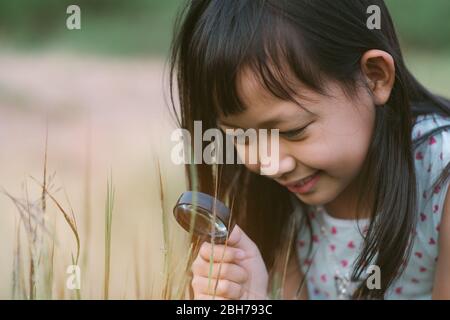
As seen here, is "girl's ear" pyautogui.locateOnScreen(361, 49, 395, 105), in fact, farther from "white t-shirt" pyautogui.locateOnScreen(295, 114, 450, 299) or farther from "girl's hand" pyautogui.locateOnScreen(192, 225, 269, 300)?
"girl's hand" pyautogui.locateOnScreen(192, 225, 269, 300)

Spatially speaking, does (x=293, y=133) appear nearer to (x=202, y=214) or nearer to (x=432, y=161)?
(x=202, y=214)

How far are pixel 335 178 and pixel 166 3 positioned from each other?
174 centimetres

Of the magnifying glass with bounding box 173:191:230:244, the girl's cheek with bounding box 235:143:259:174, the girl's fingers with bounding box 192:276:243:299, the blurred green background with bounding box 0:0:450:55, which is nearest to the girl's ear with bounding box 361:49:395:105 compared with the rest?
the girl's cheek with bounding box 235:143:259:174

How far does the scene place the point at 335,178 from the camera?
6.39ft

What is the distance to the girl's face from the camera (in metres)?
1.78

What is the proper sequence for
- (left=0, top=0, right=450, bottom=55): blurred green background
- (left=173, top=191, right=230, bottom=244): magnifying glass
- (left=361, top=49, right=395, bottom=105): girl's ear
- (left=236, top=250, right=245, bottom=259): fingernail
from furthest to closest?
(left=0, top=0, right=450, bottom=55): blurred green background
(left=236, top=250, right=245, bottom=259): fingernail
(left=361, top=49, right=395, bottom=105): girl's ear
(left=173, top=191, right=230, bottom=244): magnifying glass

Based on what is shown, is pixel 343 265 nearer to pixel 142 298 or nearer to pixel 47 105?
pixel 142 298

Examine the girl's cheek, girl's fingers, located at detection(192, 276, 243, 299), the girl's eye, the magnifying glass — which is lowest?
girl's fingers, located at detection(192, 276, 243, 299)

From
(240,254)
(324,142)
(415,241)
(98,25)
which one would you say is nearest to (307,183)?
(324,142)

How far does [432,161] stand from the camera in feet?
6.64

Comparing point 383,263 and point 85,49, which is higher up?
point 85,49

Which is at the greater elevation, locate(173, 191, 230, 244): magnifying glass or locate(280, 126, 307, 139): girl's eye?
locate(280, 126, 307, 139): girl's eye

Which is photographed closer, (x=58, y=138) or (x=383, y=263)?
(x=383, y=263)

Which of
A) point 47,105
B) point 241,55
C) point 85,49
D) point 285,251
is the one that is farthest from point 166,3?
point 241,55
